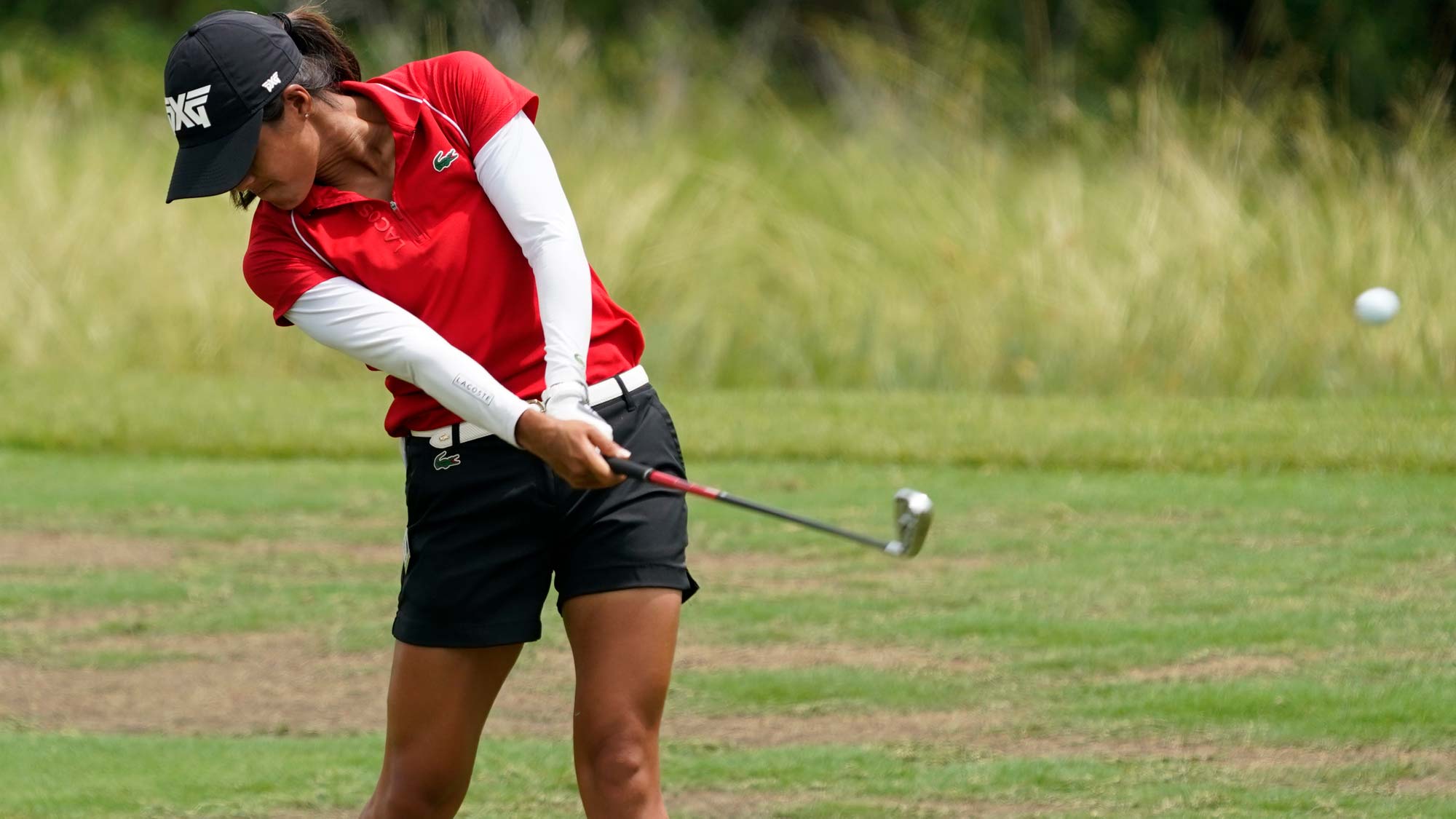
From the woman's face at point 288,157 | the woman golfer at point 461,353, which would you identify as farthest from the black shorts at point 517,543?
the woman's face at point 288,157

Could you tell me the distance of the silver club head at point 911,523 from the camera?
352 cm

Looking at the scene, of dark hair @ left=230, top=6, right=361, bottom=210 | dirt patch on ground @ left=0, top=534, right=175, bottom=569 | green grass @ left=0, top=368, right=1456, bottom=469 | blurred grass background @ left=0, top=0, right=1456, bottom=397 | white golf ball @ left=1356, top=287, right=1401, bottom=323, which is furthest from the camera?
blurred grass background @ left=0, top=0, right=1456, bottom=397

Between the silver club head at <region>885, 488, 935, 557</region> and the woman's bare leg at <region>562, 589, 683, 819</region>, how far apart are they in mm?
440

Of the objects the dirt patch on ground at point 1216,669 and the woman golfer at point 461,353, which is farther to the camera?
the dirt patch on ground at point 1216,669

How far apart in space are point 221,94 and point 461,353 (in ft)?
2.06

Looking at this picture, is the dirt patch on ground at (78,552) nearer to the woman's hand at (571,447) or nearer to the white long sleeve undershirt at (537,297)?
the white long sleeve undershirt at (537,297)

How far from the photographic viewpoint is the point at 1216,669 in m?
5.98

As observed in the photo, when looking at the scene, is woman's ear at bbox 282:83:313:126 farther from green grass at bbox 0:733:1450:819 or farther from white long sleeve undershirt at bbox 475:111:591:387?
green grass at bbox 0:733:1450:819

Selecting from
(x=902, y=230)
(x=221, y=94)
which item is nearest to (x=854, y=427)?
(x=902, y=230)

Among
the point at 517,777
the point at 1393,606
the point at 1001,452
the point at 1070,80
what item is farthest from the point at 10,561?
the point at 1070,80

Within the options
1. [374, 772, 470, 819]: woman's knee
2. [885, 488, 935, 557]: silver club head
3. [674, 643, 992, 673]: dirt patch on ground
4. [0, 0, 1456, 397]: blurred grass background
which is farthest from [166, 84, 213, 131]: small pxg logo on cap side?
[0, 0, 1456, 397]: blurred grass background

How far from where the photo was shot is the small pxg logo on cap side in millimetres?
3486

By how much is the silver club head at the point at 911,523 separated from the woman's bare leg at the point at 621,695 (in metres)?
0.44

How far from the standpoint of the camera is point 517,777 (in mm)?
5180
